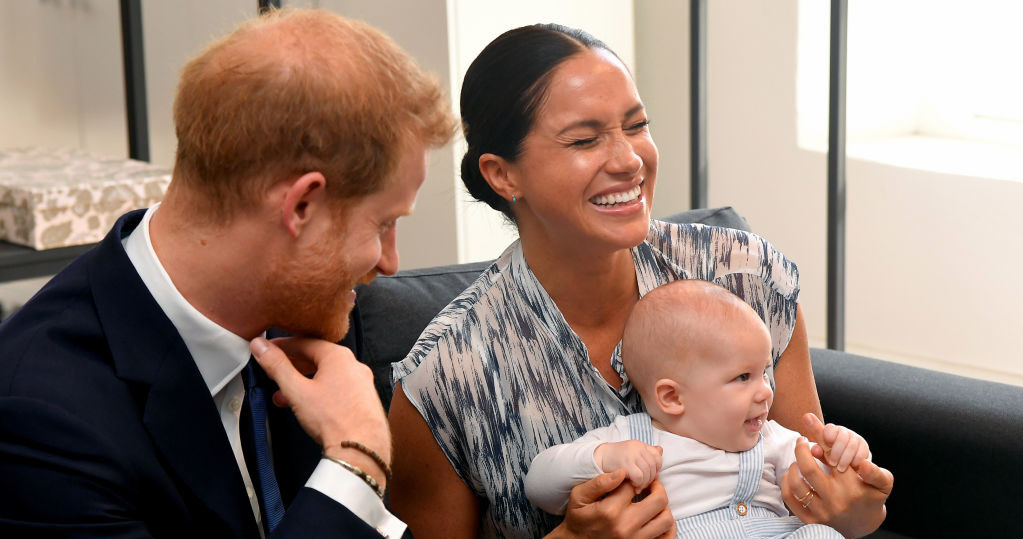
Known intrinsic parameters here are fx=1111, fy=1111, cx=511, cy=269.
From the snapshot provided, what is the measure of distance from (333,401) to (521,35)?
28.9 inches

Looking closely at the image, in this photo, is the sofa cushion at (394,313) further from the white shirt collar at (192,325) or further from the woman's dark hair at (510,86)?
the white shirt collar at (192,325)

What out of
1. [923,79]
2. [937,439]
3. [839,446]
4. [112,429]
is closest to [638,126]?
[839,446]

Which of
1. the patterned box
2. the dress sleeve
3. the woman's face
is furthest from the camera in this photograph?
the patterned box

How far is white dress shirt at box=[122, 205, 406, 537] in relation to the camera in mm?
1188

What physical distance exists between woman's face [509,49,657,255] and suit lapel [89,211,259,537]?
0.62 meters

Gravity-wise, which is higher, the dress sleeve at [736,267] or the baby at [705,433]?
the dress sleeve at [736,267]

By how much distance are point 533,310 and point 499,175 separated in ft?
0.71

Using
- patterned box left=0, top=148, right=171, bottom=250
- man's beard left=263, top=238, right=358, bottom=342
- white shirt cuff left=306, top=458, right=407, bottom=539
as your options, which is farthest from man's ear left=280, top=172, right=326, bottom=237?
patterned box left=0, top=148, right=171, bottom=250

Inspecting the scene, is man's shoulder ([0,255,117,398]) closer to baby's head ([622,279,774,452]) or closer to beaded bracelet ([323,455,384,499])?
beaded bracelet ([323,455,384,499])

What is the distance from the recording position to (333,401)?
1.25 m

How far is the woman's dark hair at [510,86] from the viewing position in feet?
5.49

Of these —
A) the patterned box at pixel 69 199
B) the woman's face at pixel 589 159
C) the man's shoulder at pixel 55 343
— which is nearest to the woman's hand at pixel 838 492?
the woman's face at pixel 589 159

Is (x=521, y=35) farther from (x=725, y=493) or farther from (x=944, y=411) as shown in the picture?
(x=944, y=411)

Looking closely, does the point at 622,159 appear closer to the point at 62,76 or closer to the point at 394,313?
the point at 394,313
